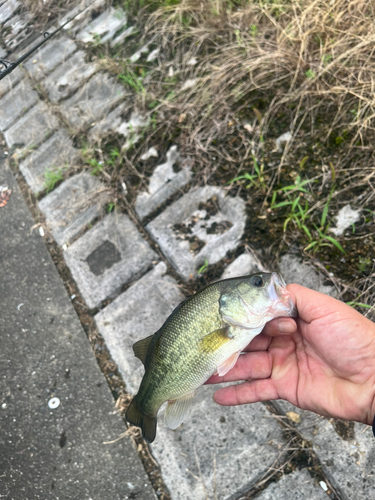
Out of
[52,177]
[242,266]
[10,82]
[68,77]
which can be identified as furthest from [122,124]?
[242,266]

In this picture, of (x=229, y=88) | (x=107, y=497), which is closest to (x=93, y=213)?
(x=229, y=88)

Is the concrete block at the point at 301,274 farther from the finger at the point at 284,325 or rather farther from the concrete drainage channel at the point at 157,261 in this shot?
the finger at the point at 284,325

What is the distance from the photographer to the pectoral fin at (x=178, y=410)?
7.48 feet

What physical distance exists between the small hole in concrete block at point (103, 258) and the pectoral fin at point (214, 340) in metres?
1.67

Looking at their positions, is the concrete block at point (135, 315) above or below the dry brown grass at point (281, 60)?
below

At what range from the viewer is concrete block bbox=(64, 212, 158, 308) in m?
3.46

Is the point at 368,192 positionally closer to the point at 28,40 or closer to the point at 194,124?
the point at 194,124

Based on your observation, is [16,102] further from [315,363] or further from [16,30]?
[315,363]

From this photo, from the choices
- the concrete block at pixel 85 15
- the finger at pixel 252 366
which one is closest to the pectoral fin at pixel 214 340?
the finger at pixel 252 366

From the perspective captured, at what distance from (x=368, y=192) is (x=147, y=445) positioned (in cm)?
266

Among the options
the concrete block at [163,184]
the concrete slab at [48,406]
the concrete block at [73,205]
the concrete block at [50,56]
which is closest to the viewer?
the concrete slab at [48,406]

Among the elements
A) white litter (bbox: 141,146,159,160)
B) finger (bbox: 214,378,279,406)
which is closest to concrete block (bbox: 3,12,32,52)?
white litter (bbox: 141,146,159,160)

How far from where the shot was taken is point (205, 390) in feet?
9.78

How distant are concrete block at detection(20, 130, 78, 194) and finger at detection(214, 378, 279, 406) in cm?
289
